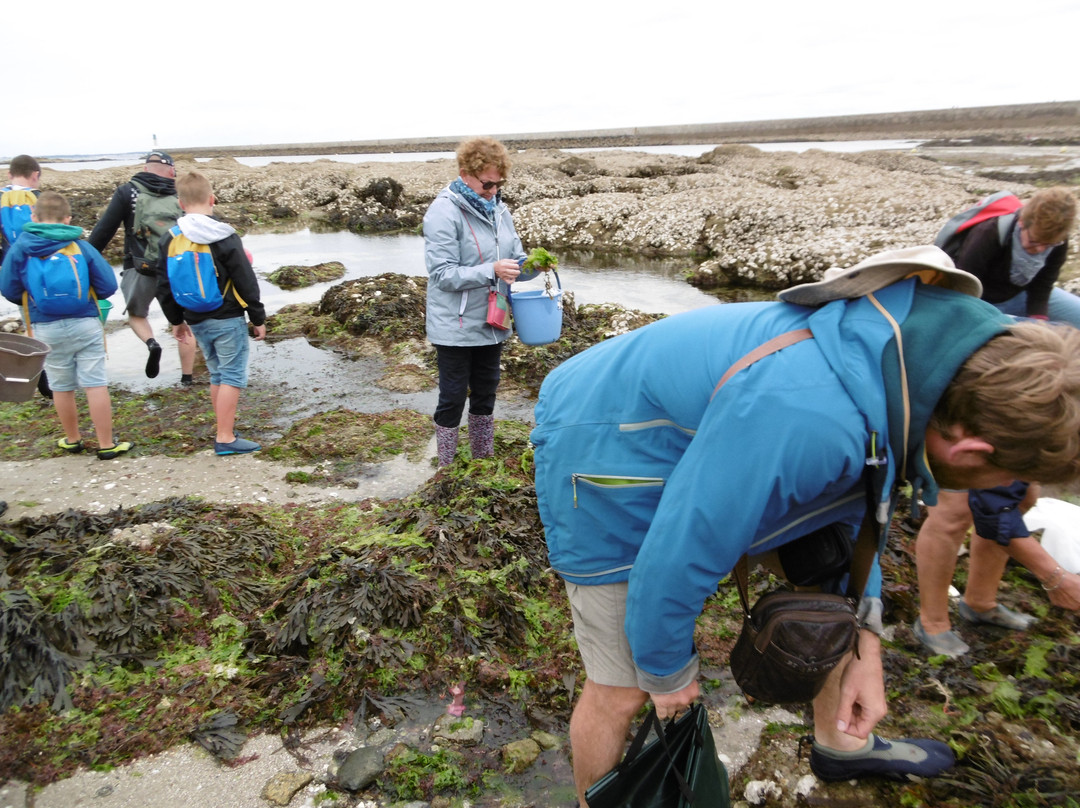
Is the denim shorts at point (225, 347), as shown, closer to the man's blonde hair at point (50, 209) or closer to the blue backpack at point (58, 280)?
the blue backpack at point (58, 280)

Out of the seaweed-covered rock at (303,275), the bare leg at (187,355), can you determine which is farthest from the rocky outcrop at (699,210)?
the bare leg at (187,355)

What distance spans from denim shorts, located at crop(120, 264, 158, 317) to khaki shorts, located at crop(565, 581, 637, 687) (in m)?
5.63

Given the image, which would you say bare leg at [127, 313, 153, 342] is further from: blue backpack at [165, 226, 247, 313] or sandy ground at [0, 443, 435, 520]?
blue backpack at [165, 226, 247, 313]

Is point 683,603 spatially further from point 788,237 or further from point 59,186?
point 59,186

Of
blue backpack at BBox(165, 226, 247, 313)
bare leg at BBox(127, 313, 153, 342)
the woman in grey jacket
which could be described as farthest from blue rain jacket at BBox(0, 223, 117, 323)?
the woman in grey jacket

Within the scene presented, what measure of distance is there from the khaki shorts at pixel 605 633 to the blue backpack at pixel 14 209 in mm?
5994

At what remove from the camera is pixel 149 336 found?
19.5 ft

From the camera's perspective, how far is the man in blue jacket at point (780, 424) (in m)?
1.19

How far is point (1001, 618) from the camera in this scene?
9.53 feet

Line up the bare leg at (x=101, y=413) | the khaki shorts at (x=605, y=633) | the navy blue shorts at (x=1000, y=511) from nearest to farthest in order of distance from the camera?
the khaki shorts at (x=605, y=633) < the navy blue shorts at (x=1000, y=511) < the bare leg at (x=101, y=413)

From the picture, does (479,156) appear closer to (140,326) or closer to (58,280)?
(58,280)

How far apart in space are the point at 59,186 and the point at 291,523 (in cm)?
3059

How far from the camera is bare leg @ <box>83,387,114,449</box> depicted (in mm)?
4492

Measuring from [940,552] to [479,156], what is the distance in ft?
9.99
